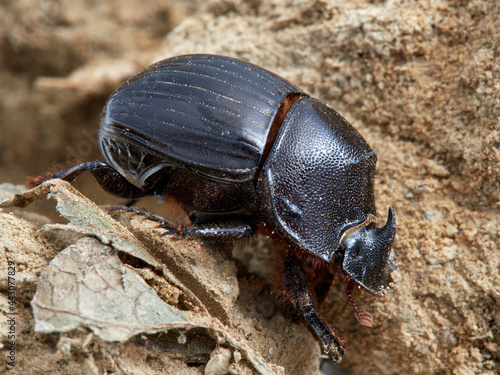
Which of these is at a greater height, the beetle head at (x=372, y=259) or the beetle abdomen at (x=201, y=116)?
the beetle abdomen at (x=201, y=116)

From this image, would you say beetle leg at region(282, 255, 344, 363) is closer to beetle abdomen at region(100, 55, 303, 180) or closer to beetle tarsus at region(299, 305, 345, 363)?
beetle tarsus at region(299, 305, 345, 363)

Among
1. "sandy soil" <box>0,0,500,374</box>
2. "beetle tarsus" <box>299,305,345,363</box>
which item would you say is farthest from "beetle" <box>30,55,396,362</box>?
"sandy soil" <box>0,0,500,374</box>

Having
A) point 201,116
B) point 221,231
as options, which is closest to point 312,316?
point 221,231

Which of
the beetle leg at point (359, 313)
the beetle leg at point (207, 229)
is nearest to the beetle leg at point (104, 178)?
the beetle leg at point (207, 229)

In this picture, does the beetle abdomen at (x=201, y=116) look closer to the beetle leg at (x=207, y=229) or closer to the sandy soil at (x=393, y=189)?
the beetle leg at (x=207, y=229)

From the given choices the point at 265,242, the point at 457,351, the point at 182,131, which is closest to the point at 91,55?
the point at 182,131

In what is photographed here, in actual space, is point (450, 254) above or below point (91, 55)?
below

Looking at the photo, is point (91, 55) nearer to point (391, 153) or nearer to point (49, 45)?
point (49, 45)
